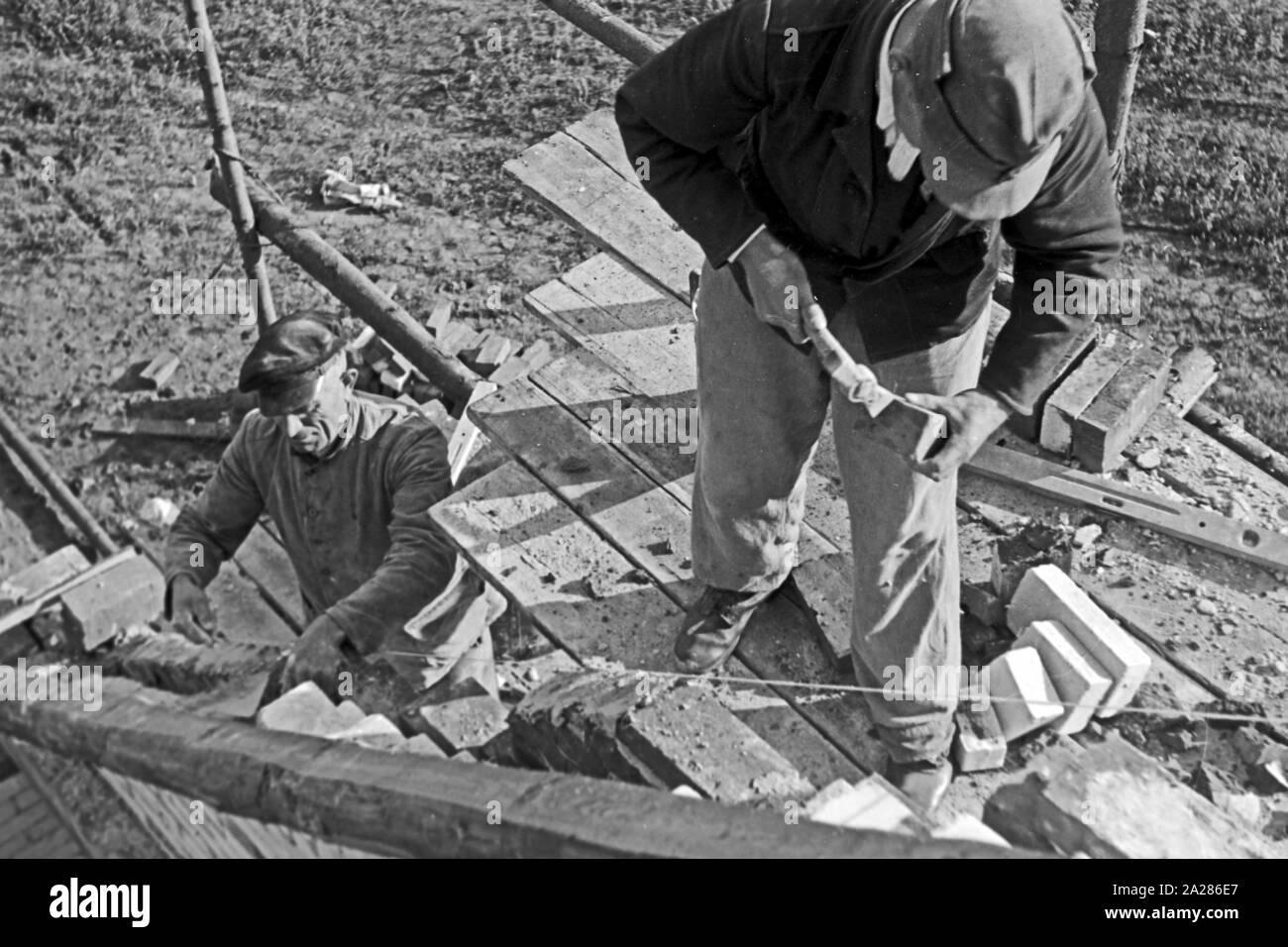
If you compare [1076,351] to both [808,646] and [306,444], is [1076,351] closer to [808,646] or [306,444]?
[808,646]

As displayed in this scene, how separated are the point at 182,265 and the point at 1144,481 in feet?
19.0

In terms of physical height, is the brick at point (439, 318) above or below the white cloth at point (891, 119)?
below

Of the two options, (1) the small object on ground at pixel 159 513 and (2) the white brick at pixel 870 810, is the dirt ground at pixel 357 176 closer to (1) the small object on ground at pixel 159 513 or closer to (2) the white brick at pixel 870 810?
(1) the small object on ground at pixel 159 513

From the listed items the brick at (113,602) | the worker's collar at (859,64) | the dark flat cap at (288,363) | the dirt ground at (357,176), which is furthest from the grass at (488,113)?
the worker's collar at (859,64)

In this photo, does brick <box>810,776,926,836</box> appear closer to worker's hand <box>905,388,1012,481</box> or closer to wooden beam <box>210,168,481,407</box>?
worker's hand <box>905,388,1012,481</box>

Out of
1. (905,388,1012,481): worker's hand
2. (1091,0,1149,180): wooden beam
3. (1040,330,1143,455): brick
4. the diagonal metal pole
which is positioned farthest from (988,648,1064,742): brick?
the diagonal metal pole

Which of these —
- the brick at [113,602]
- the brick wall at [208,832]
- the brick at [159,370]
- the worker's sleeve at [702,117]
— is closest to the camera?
the brick wall at [208,832]

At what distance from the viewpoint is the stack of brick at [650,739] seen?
3.55 meters

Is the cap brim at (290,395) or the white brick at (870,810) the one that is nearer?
the white brick at (870,810)

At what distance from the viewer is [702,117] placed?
3234 mm

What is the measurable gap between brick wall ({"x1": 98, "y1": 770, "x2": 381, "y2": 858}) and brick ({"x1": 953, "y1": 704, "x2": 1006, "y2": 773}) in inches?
68.9

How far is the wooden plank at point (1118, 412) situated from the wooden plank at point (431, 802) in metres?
2.53

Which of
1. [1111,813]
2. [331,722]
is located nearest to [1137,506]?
[1111,813]

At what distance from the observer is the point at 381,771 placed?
271cm
